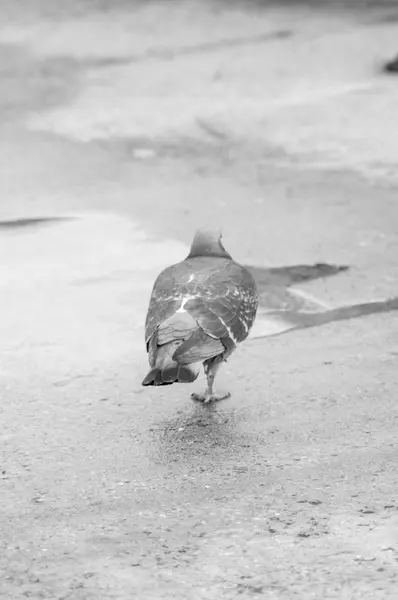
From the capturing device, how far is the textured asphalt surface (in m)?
3.88

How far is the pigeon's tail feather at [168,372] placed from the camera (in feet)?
15.3

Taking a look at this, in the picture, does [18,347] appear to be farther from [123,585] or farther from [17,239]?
[123,585]

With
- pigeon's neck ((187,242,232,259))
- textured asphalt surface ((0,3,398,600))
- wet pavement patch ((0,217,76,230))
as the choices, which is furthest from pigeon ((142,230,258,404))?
wet pavement patch ((0,217,76,230))

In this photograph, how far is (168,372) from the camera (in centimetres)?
470

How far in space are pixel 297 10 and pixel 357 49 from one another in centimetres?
271

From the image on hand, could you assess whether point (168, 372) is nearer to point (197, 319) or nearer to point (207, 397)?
point (197, 319)

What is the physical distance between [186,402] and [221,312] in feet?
1.75

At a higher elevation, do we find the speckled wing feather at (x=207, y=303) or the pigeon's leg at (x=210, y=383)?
the speckled wing feather at (x=207, y=303)

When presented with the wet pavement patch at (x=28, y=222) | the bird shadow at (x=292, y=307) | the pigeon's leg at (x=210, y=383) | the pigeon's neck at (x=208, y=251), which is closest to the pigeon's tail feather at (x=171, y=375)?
the pigeon's leg at (x=210, y=383)

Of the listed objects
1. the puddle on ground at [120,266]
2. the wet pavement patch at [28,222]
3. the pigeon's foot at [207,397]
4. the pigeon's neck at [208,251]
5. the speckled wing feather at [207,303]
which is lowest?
the wet pavement patch at [28,222]

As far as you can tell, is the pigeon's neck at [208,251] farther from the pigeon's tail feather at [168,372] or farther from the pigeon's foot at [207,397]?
the pigeon's tail feather at [168,372]

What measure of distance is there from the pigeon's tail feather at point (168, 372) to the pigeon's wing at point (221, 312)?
0.12ft

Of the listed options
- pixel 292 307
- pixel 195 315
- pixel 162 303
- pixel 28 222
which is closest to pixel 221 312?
pixel 195 315

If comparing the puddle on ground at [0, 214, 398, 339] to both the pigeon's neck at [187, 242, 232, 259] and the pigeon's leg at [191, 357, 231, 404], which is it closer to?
the pigeon's neck at [187, 242, 232, 259]
